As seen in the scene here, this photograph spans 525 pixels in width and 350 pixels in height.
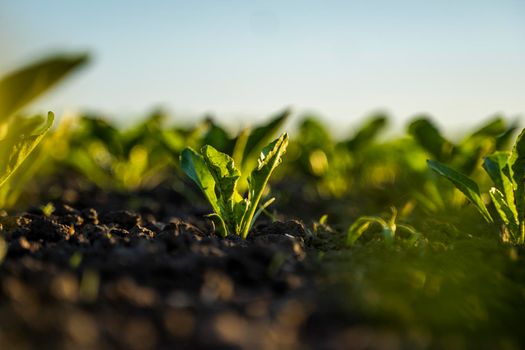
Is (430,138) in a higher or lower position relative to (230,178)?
lower

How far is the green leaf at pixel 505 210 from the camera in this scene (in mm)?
2260

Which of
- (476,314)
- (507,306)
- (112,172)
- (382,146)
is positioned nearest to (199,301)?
(476,314)

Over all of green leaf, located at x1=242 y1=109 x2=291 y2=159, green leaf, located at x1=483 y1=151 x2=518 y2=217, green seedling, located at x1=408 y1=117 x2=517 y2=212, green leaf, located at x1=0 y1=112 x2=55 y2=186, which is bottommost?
green seedling, located at x1=408 y1=117 x2=517 y2=212

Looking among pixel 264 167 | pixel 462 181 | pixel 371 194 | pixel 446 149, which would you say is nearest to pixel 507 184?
pixel 462 181

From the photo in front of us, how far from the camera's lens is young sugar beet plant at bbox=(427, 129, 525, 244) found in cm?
216

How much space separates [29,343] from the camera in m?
1.11

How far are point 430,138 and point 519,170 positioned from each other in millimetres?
1242

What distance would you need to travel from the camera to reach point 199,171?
227 cm

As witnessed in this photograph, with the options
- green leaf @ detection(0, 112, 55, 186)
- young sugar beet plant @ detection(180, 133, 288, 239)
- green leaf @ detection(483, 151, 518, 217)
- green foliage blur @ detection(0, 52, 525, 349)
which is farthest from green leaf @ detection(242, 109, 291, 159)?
green leaf @ detection(0, 112, 55, 186)

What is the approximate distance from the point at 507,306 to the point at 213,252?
2.81 feet

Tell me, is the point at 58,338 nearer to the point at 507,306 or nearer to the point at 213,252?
the point at 213,252

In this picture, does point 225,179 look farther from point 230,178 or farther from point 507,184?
point 507,184

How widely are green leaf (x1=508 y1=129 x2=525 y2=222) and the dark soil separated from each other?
92 centimetres

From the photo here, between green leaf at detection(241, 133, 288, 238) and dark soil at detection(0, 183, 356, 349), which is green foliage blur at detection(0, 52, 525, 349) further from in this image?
dark soil at detection(0, 183, 356, 349)
